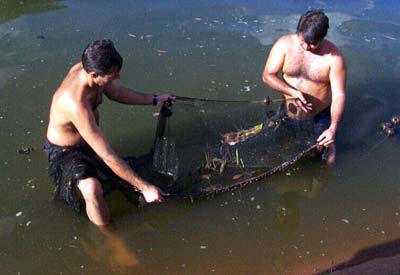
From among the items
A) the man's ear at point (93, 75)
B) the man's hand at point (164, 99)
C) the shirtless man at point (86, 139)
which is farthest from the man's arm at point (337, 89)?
the man's ear at point (93, 75)

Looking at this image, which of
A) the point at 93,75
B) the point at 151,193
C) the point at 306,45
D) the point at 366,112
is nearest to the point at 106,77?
the point at 93,75

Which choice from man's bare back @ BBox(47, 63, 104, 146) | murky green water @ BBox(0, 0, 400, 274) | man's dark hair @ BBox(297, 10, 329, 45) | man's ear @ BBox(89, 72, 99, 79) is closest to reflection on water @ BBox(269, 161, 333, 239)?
murky green water @ BBox(0, 0, 400, 274)

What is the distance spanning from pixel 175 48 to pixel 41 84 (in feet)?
6.13

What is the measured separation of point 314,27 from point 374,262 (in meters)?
1.94

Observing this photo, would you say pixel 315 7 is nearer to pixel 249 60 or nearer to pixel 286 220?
pixel 249 60

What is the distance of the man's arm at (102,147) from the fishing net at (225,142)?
1.72 ft

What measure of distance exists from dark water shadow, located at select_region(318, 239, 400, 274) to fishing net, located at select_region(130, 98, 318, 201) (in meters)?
1.03

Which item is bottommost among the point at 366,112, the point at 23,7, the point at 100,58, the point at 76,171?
the point at 366,112

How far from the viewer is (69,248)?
410cm

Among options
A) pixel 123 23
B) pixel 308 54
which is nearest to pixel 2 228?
pixel 308 54

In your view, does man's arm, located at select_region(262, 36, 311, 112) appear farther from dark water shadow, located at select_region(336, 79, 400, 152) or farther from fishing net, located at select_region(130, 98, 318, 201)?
dark water shadow, located at select_region(336, 79, 400, 152)

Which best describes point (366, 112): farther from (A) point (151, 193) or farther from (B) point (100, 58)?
(B) point (100, 58)

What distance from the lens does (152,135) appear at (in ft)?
17.3

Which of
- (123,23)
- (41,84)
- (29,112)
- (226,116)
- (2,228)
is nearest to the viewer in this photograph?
(2,228)
